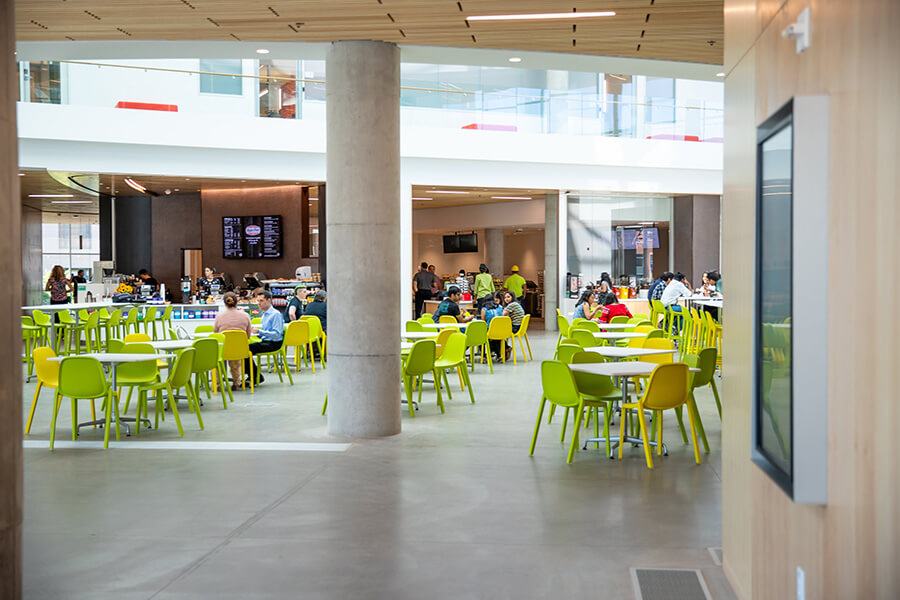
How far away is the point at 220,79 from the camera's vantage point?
15625 mm

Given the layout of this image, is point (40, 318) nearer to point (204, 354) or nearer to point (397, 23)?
point (204, 354)

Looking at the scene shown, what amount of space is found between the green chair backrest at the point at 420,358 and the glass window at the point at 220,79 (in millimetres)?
8788

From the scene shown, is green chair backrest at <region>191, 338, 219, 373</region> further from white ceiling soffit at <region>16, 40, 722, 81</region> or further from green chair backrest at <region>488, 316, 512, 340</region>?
green chair backrest at <region>488, 316, 512, 340</region>

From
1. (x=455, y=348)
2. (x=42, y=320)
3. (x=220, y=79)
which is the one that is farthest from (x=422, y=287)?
(x=455, y=348)

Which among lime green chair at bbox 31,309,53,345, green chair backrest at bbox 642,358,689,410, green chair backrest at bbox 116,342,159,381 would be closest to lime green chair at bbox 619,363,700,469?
green chair backrest at bbox 642,358,689,410

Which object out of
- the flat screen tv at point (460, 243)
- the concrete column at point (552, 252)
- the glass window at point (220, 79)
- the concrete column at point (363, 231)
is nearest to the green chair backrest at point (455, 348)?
the concrete column at point (363, 231)

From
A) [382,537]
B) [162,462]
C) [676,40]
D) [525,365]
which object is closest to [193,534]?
[382,537]

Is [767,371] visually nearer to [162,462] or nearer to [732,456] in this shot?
[732,456]

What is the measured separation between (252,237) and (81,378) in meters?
11.4

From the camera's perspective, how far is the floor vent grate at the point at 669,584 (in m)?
3.94

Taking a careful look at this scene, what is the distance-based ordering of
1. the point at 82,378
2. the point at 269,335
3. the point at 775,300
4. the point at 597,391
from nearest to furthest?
the point at 775,300, the point at 597,391, the point at 82,378, the point at 269,335

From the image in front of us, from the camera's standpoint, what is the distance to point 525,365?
13492 millimetres

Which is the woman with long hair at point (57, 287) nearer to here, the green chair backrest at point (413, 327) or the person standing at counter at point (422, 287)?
the green chair backrest at point (413, 327)

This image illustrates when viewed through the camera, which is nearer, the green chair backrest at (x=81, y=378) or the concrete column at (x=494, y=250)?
the green chair backrest at (x=81, y=378)
